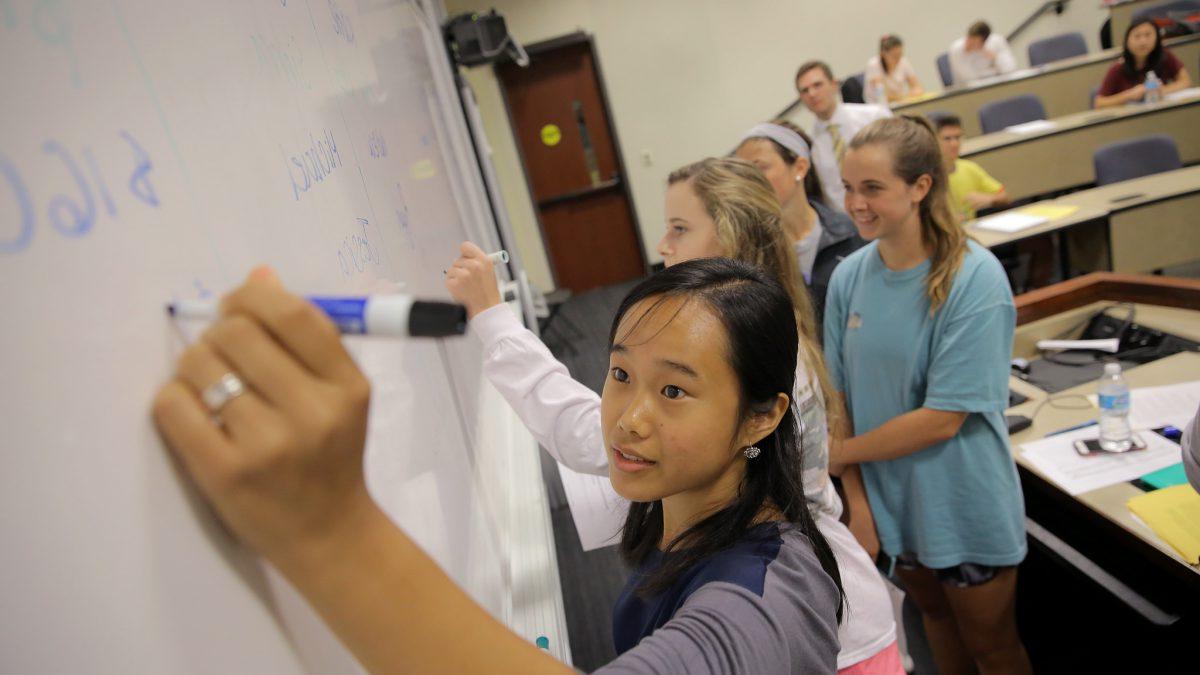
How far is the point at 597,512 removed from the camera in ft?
4.29

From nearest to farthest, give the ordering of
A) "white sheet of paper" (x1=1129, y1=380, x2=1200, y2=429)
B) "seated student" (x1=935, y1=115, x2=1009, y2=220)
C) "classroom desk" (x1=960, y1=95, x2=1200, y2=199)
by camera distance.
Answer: "white sheet of paper" (x1=1129, y1=380, x2=1200, y2=429) < "seated student" (x1=935, y1=115, x2=1009, y2=220) < "classroom desk" (x1=960, y1=95, x2=1200, y2=199)

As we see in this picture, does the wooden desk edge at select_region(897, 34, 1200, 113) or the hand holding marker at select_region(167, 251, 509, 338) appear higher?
the hand holding marker at select_region(167, 251, 509, 338)

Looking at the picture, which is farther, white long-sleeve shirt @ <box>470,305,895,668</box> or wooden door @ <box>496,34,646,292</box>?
wooden door @ <box>496,34,646,292</box>

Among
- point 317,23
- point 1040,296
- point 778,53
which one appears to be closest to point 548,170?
point 778,53

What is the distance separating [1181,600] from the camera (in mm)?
1660

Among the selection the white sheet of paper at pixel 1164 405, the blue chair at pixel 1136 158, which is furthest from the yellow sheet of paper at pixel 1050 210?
the white sheet of paper at pixel 1164 405

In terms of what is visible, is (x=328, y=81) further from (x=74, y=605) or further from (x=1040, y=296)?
(x=1040, y=296)

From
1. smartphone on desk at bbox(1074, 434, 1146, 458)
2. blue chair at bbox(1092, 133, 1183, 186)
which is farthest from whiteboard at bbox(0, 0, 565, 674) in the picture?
blue chair at bbox(1092, 133, 1183, 186)

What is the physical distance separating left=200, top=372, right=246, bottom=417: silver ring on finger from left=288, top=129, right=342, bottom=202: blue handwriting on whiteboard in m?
0.31

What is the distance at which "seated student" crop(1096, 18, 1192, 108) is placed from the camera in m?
4.89

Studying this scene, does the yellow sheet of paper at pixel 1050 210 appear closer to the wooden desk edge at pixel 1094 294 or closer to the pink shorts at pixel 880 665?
the wooden desk edge at pixel 1094 294

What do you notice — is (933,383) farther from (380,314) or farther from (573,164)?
A: (573,164)

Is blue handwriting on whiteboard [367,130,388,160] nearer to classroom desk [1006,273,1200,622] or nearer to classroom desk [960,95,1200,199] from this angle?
classroom desk [1006,273,1200,622]

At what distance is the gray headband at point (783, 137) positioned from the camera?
7.39ft
